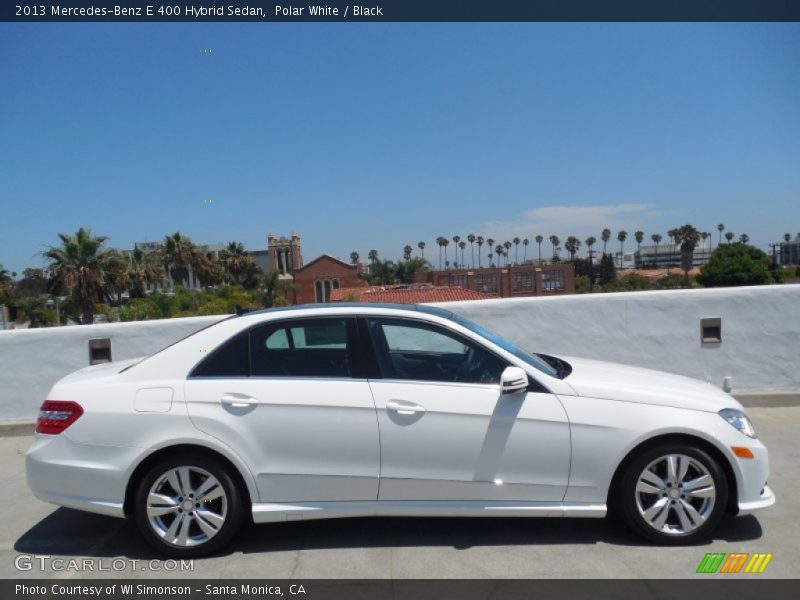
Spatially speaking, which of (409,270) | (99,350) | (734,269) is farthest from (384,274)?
(99,350)

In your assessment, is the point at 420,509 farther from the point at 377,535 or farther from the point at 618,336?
the point at 618,336

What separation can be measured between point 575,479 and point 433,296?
42.7 m

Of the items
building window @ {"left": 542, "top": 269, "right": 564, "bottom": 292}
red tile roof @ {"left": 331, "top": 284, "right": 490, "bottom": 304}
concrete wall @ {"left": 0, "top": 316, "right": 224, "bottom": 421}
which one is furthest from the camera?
building window @ {"left": 542, "top": 269, "right": 564, "bottom": 292}

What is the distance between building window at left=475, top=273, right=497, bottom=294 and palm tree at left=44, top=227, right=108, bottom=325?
92.9ft

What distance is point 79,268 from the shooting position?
38.6 m

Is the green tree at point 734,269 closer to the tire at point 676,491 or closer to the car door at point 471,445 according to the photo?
the tire at point 676,491

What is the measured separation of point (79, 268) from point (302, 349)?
39251 millimetres

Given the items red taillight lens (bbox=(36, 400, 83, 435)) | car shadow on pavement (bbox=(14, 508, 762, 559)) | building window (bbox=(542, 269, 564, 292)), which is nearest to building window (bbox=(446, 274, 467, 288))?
building window (bbox=(542, 269, 564, 292))

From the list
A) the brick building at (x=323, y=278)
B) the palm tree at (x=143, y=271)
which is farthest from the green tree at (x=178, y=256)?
the brick building at (x=323, y=278)

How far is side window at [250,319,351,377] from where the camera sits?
4051 mm

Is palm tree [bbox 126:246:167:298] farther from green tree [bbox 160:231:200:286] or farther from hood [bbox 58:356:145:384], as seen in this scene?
hood [bbox 58:356:145:384]

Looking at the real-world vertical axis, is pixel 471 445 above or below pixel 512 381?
below

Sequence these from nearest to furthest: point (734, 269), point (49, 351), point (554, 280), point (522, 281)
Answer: point (49, 351) → point (522, 281) → point (554, 280) → point (734, 269)

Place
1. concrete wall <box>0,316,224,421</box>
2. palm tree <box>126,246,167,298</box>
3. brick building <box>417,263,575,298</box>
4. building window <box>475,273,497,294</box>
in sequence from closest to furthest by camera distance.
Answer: concrete wall <box>0,316,224,421</box> → brick building <box>417,263,575,298</box> → building window <box>475,273,497,294</box> → palm tree <box>126,246,167,298</box>
